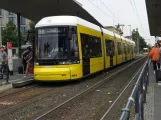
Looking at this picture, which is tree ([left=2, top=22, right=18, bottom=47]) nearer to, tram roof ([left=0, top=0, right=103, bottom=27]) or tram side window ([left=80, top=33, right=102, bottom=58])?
tram roof ([left=0, top=0, right=103, bottom=27])

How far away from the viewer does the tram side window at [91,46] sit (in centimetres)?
1794

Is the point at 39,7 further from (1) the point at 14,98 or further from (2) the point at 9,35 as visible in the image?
(2) the point at 9,35

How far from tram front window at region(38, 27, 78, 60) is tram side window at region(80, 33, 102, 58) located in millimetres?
A: 1189

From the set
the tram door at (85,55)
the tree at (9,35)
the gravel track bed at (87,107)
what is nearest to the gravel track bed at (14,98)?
the gravel track bed at (87,107)

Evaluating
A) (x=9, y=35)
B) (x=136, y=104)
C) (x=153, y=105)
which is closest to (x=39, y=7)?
(x=153, y=105)

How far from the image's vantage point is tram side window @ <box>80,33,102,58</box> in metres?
17.9

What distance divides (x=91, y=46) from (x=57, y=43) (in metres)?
3.60

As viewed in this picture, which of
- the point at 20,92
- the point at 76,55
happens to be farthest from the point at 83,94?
the point at 76,55

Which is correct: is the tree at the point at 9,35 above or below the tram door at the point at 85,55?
above

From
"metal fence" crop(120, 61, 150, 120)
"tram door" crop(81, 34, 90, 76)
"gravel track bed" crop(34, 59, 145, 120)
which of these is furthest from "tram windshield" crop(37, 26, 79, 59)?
"metal fence" crop(120, 61, 150, 120)

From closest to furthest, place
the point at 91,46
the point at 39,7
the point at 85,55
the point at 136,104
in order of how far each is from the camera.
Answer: the point at 136,104
the point at 85,55
the point at 91,46
the point at 39,7

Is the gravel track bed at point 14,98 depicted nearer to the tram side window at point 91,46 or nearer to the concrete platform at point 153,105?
the concrete platform at point 153,105

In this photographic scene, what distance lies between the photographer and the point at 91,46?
64.2 feet

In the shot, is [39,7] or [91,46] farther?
[39,7]
